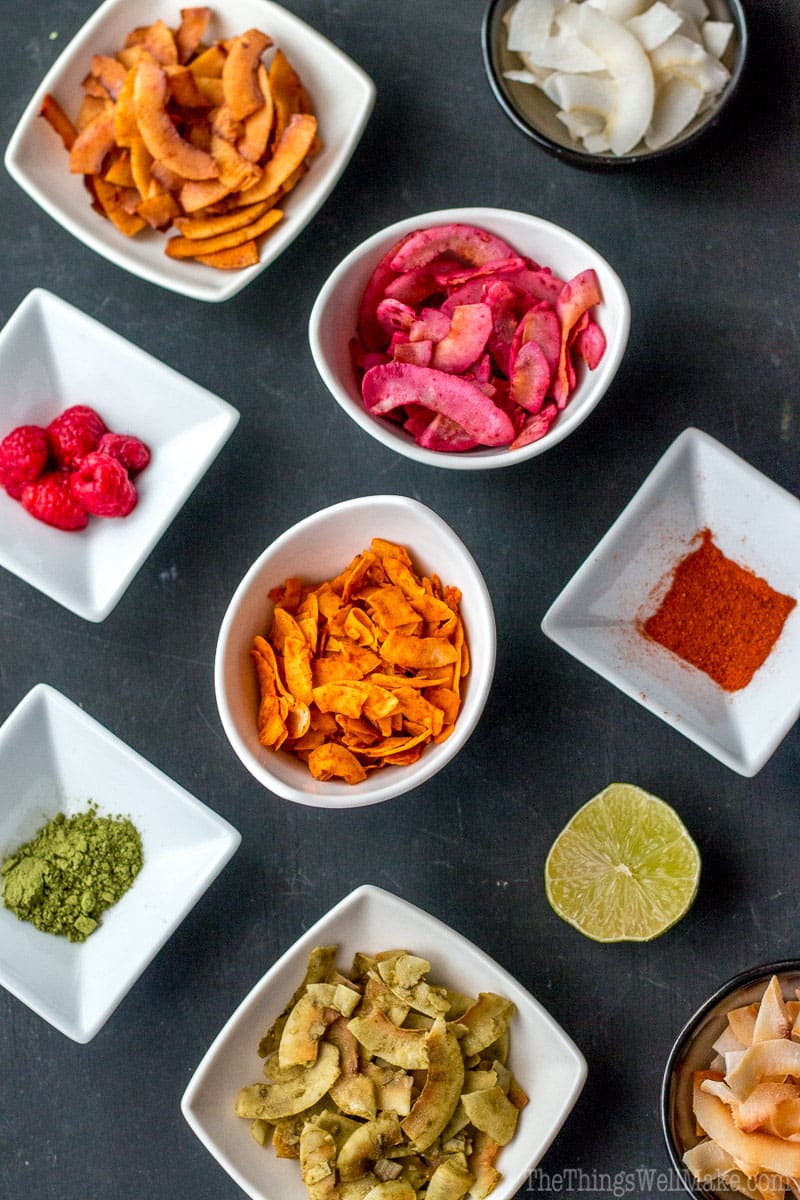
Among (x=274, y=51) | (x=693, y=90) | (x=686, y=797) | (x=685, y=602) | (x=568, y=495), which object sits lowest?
(x=686, y=797)

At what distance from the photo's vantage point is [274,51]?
183 cm

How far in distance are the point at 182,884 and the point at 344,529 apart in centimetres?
61

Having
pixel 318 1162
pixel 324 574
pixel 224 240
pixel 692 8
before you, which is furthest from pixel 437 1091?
pixel 692 8

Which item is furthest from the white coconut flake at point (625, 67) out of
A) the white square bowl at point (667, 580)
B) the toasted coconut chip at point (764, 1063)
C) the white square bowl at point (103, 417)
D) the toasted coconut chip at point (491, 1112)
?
the toasted coconut chip at point (491, 1112)

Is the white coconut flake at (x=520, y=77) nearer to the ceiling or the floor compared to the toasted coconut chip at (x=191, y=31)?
nearer to the floor

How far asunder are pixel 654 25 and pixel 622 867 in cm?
126

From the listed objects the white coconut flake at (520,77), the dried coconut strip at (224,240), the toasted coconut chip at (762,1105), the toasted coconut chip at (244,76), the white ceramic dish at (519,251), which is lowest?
the toasted coconut chip at (762,1105)

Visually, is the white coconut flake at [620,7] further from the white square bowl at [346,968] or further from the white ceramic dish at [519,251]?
the white square bowl at [346,968]

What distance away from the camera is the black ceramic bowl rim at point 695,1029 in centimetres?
161

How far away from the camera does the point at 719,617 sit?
5.76 ft

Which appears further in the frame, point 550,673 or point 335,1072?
point 550,673

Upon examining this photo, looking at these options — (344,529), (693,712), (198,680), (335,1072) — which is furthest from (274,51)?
(335,1072)

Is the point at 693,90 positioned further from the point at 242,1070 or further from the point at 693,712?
the point at 242,1070

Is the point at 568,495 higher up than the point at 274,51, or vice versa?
the point at 274,51
